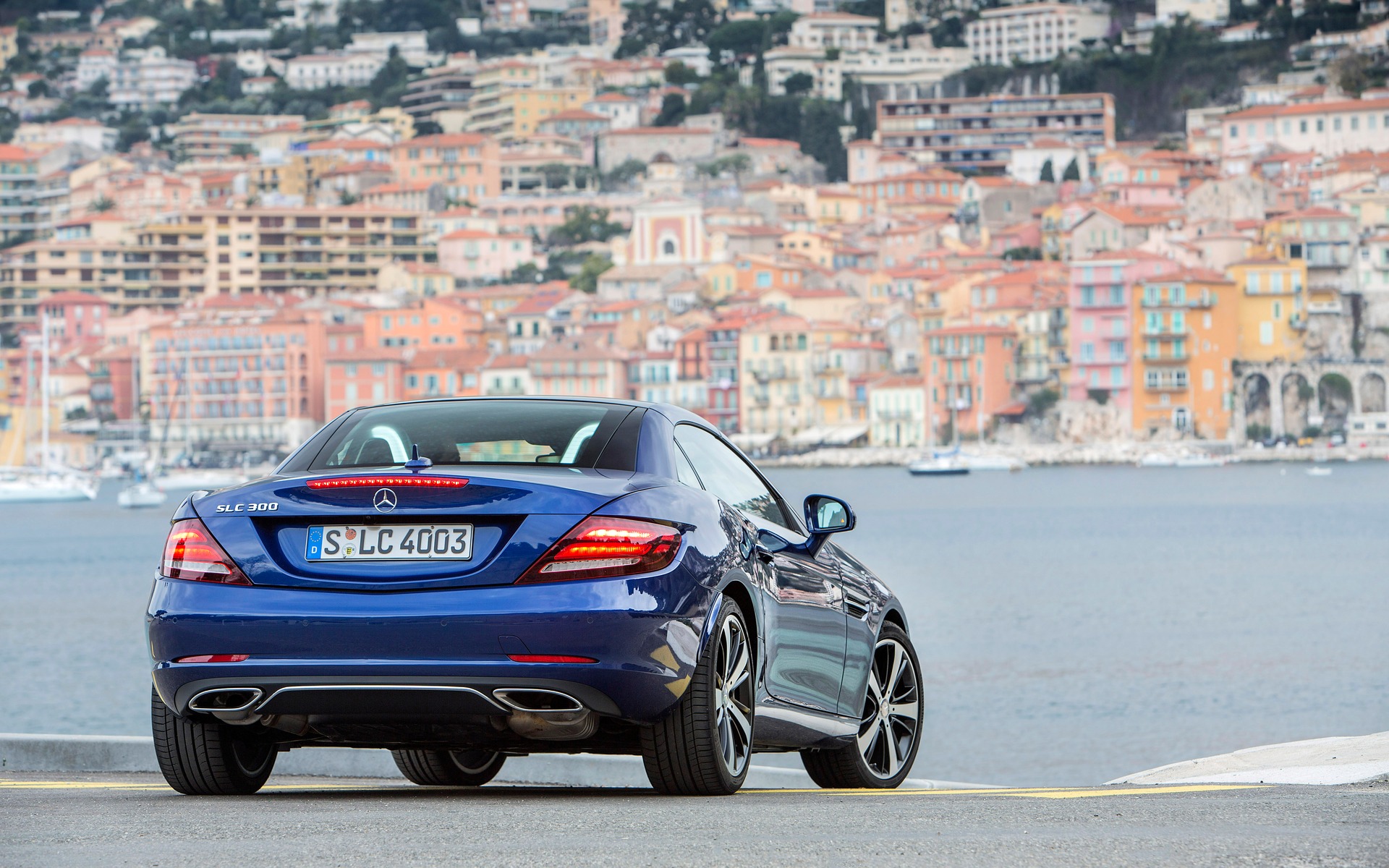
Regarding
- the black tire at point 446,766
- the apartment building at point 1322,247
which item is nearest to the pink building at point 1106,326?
the apartment building at point 1322,247

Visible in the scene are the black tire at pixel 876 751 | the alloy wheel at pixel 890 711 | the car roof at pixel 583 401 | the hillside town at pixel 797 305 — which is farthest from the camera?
the hillside town at pixel 797 305

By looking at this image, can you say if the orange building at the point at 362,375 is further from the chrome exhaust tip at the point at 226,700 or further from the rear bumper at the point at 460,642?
the rear bumper at the point at 460,642

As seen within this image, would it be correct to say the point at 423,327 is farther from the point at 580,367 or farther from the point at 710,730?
the point at 710,730

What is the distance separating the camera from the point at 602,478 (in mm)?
5973

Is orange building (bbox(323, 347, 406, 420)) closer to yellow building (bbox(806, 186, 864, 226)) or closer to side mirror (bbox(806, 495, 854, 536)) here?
yellow building (bbox(806, 186, 864, 226))

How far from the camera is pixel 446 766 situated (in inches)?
306

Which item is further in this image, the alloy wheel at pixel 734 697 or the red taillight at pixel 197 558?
the alloy wheel at pixel 734 697

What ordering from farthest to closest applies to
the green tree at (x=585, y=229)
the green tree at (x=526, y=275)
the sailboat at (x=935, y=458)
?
the green tree at (x=585, y=229), the green tree at (x=526, y=275), the sailboat at (x=935, y=458)

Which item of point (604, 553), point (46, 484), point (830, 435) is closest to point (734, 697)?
point (604, 553)

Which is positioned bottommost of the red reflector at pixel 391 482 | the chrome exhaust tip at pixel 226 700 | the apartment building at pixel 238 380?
the apartment building at pixel 238 380

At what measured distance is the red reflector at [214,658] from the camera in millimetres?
5820

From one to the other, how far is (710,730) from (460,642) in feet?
2.43

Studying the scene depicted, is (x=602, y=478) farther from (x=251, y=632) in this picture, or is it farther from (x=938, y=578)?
(x=938, y=578)

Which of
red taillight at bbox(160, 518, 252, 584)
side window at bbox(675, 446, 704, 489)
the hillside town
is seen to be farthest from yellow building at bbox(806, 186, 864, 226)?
red taillight at bbox(160, 518, 252, 584)
